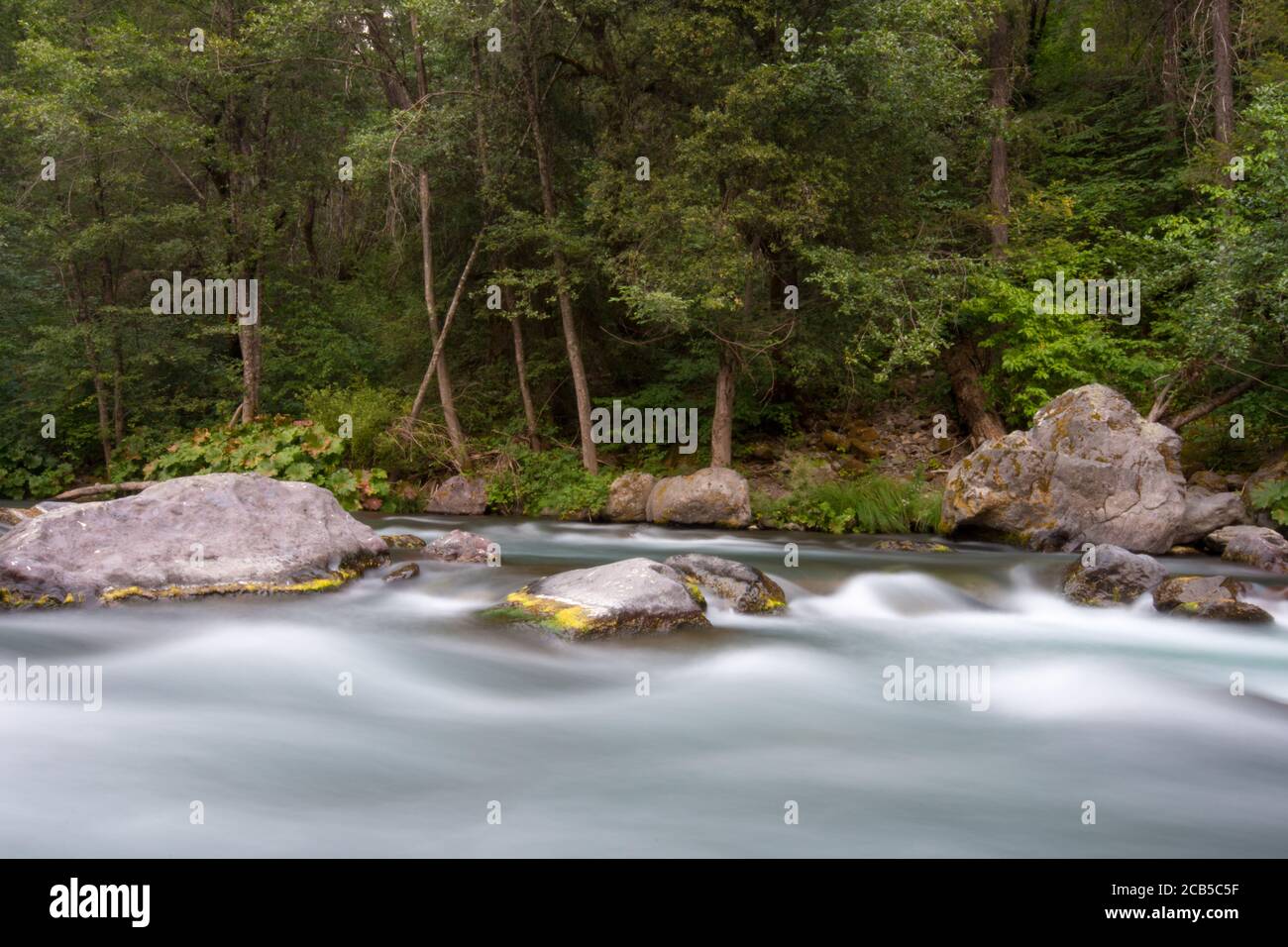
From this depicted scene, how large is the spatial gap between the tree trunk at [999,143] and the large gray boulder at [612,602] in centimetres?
1253

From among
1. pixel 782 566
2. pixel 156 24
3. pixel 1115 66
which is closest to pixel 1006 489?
pixel 782 566

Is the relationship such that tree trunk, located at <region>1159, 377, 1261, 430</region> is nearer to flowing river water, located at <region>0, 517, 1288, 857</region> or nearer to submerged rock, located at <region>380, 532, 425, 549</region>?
flowing river water, located at <region>0, 517, 1288, 857</region>

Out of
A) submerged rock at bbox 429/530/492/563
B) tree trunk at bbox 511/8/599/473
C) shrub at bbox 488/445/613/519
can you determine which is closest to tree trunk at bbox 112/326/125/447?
shrub at bbox 488/445/613/519

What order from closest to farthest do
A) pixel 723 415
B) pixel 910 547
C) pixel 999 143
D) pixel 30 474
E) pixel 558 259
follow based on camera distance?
pixel 910 547
pixel 723 415
pixel 558 259
pixel 999 143
pixel 30 474

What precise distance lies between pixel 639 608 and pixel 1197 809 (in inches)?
162

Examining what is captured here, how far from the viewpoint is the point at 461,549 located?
11.1 meters

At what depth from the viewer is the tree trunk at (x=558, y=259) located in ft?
56.9

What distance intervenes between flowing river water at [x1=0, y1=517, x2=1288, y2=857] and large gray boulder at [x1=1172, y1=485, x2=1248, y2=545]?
3.58 meters

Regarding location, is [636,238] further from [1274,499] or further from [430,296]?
[1274,499]

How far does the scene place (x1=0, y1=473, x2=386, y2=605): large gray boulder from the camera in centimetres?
836

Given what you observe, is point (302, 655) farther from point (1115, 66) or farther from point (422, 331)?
point (1115, 66)

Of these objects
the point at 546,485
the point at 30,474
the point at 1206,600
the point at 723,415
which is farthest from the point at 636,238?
the point at 30,474

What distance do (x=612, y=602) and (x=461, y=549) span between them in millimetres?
3830
